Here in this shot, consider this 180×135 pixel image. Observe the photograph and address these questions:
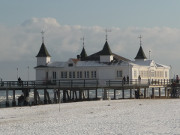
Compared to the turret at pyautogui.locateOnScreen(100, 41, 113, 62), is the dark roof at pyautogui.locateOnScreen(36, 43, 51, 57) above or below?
above

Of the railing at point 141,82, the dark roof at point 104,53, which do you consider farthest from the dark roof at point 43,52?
the railing at point 141,82

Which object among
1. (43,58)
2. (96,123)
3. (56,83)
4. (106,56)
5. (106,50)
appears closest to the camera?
(96,123)

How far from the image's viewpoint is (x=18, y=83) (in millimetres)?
49438

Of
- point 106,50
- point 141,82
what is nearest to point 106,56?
point 106,50

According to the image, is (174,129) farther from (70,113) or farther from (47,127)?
(70,113)

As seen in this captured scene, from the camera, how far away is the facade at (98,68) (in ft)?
167

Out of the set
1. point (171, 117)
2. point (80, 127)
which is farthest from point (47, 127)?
point (171, 117)

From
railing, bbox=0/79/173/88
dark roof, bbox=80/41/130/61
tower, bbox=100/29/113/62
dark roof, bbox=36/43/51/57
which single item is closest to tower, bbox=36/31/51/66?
dark roof, bbox=36/43/51/57

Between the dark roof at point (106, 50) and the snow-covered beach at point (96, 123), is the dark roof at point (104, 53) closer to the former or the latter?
the dark roof at point (106, 50)

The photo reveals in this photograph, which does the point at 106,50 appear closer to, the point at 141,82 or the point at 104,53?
the point at 104,53

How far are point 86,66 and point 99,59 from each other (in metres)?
2.25

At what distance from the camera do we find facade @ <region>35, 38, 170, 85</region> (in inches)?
1999

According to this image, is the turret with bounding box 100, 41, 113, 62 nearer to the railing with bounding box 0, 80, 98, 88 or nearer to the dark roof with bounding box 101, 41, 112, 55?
the dark roof with bounding box 101, 41, 112, 55

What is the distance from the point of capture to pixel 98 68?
51125 millimetres
